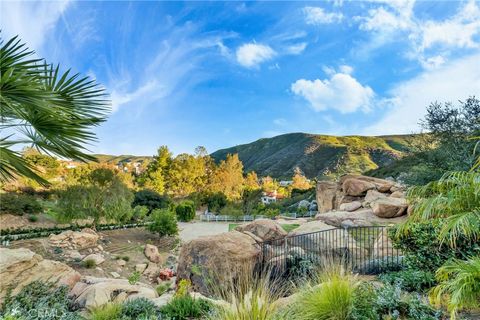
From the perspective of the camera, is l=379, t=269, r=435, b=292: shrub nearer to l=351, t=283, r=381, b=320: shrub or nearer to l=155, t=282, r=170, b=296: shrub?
l=351, t=283, r=381, b=320: shrub

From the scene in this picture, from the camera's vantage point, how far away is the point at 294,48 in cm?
1159

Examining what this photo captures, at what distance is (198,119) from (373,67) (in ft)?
34.9

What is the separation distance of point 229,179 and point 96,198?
23.7 meters

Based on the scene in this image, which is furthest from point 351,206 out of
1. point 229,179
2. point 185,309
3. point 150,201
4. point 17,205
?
point 229,179

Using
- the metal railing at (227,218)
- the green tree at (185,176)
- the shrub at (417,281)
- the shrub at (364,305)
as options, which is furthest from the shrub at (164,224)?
the green tree at (185,176)

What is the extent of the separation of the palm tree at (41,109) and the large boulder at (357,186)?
16.9 m

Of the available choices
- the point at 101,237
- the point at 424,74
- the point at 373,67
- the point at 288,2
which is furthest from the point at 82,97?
the point at 101,237

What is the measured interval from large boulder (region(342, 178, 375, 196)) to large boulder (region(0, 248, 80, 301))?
15.9 metres

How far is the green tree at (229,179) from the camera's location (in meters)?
39.5

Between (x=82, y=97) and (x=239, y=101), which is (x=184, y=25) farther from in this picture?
(x=239, y=101)

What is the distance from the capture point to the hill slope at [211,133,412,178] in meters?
66.6

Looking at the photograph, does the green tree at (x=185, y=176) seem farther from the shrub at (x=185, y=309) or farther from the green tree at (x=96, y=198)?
the shrub at (x=185, y=309)

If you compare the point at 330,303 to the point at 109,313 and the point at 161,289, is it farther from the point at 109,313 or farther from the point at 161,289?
the point at 161,289

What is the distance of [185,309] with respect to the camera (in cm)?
400
